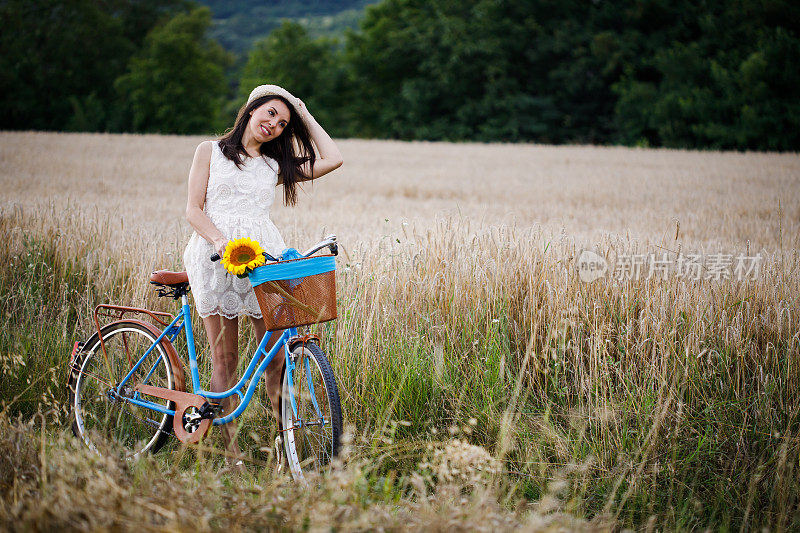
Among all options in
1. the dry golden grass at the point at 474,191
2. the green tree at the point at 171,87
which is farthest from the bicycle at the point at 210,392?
the green tree at the point at 171,87

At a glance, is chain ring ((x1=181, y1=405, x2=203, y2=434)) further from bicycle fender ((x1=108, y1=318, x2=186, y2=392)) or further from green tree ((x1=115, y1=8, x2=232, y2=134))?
green tree ((x1=115, y1=8, x2=232, y2=134))

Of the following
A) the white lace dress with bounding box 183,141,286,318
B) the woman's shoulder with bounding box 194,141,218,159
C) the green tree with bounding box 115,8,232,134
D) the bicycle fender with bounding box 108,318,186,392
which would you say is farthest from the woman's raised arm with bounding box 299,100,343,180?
the green tree with bounding box 115,8,232,134

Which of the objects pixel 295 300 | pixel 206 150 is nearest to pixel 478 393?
pixel 295 300

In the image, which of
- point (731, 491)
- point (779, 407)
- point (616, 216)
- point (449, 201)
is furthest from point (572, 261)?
point (449, 201)

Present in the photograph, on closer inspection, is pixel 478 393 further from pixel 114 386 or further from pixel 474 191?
pixel 474 191

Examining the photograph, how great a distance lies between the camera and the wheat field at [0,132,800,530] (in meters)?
2.19

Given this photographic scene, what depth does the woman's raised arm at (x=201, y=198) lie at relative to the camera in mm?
3002

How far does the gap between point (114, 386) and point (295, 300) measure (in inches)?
61.2

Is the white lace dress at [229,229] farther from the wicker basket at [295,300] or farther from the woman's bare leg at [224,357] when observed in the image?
the wicker basket at [295,300]

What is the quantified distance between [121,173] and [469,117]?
106 feet

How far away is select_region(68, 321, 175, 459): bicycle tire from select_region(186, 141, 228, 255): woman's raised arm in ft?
2.57

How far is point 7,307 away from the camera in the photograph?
4789mm

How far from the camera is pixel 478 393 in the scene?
3523 millimetres

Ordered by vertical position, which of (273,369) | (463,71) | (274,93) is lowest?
(273,369)
